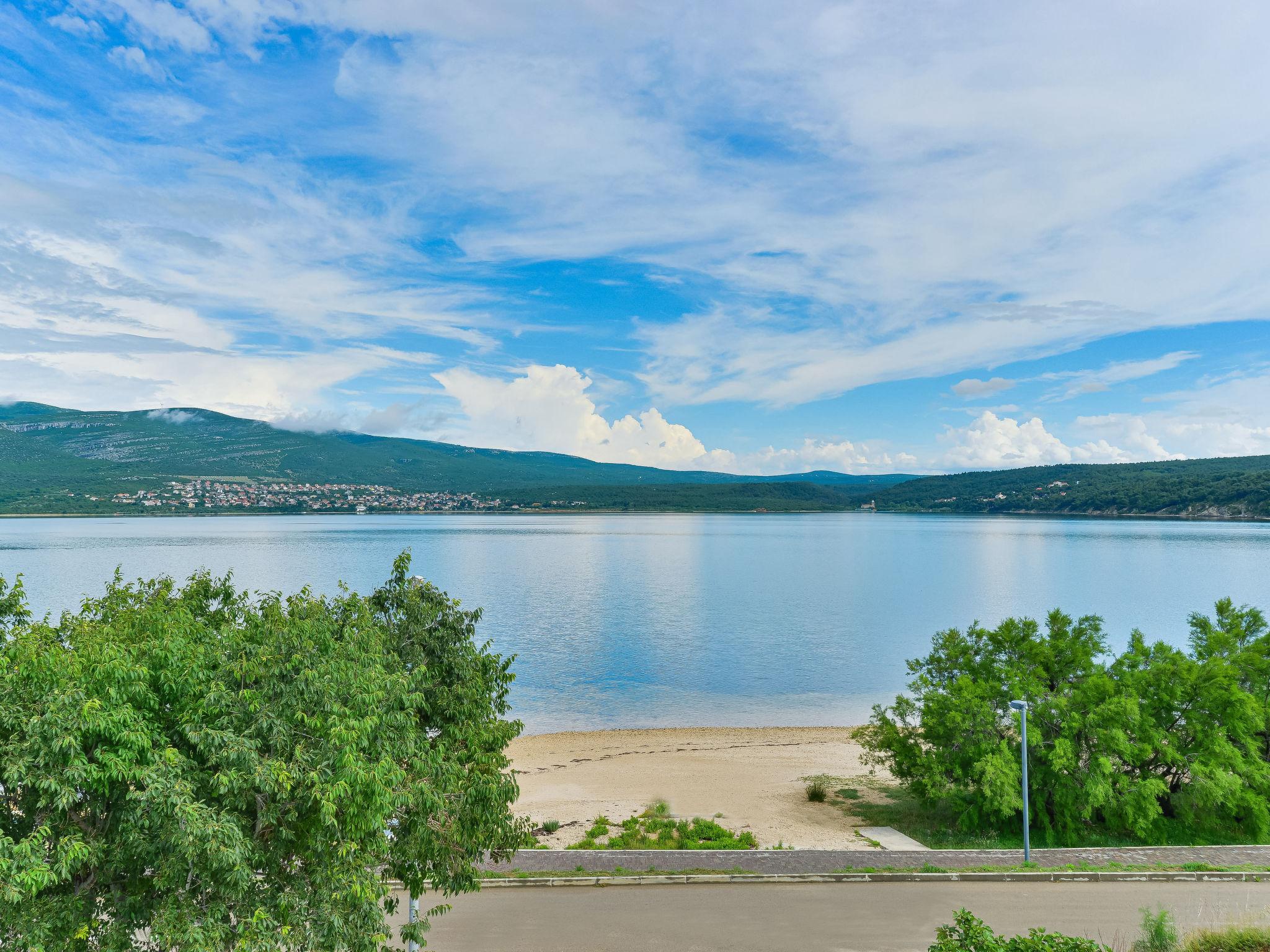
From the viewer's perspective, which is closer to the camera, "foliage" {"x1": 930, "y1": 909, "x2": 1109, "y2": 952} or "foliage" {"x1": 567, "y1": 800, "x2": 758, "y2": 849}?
"foliage" {"x1": 930, "y1": 909, "x2": 1109, "y2": 952}

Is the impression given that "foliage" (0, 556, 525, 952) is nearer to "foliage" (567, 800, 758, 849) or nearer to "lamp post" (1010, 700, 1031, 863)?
"foliage" (567, 800, 758, 849)

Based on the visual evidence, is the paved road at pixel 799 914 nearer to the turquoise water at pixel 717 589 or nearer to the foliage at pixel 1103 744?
the foliage at pixel 1103 744

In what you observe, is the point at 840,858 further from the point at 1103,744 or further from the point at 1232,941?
the point at 1103,744

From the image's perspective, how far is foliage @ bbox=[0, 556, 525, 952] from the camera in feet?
24.7

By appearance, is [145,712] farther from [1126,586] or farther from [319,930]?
[1126,586]

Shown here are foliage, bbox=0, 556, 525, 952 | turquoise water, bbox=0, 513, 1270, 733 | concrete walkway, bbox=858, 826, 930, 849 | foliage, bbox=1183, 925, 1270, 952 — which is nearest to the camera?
foliage, bbox=0, 556, 525, 952

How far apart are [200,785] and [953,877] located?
16.3m

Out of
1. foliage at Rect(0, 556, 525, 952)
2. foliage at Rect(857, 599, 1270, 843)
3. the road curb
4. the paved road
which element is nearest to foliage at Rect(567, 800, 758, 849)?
the road curb

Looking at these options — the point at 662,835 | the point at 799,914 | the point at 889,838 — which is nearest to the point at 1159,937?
the point at 799,914

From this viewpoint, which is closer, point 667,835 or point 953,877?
point 953,877

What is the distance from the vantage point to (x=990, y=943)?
958 cm

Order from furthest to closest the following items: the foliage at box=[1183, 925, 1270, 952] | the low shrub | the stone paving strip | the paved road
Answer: the low shrub → the stone paving strip → the paved road → the foliage at box=[1183, 925, 1270, 952]

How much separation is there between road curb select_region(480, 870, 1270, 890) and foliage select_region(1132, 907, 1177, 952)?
4297 millimetres

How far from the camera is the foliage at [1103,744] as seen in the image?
794 inches
